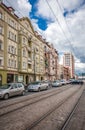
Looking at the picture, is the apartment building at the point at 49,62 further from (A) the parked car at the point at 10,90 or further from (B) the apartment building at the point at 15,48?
(A) the parked car at the point at 10,90

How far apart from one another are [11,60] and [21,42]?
6229 millimetres

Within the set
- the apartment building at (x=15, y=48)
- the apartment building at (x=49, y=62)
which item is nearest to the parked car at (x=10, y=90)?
the apartment building at (x=15, y=48)

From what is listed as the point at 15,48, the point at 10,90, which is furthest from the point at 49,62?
the point at 10,90

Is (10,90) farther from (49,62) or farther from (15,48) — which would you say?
(49,62)

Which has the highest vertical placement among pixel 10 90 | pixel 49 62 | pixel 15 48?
pixel 15 48

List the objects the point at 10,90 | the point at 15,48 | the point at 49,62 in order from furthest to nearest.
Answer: the point at 49,62, the point at 15,48, the point at 10,90

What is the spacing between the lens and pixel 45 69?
212 ft

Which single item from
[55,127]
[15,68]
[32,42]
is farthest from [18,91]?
[32,42]

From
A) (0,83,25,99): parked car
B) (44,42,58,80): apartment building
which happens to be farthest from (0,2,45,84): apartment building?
(0,83,25,99): parked car

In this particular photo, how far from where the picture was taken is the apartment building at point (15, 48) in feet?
116

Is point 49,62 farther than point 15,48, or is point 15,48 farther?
point 49,62

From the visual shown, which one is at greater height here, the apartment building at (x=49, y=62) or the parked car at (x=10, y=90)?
the apartment building at (x=49, y=62)

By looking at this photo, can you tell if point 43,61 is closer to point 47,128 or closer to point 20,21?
point 20,21

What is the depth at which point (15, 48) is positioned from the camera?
40.6 m
